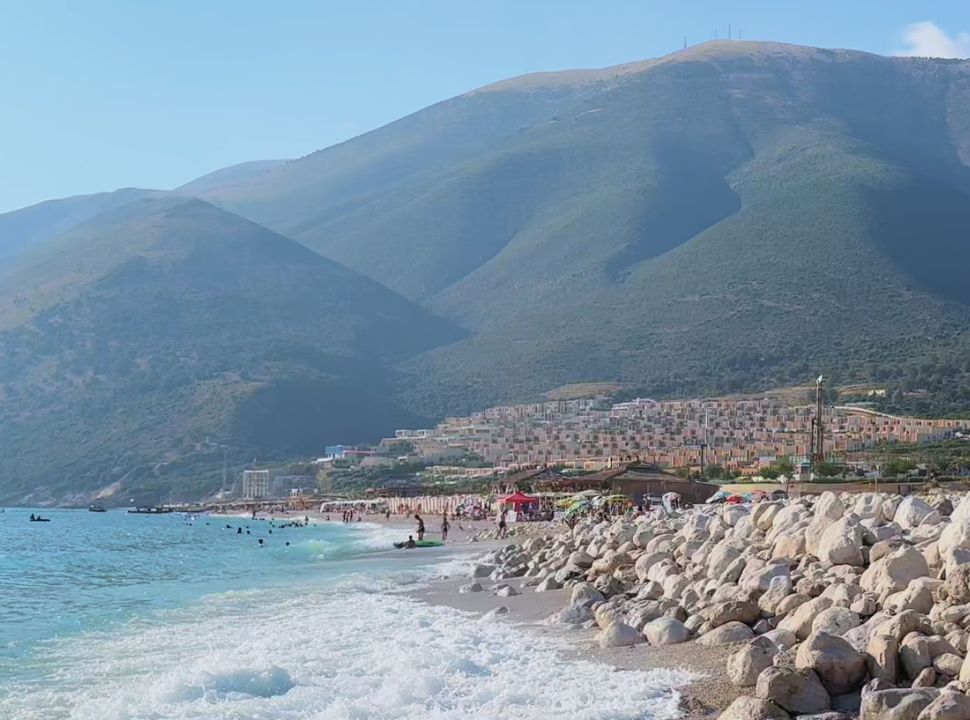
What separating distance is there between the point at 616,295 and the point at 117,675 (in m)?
126

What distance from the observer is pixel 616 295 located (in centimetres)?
13888

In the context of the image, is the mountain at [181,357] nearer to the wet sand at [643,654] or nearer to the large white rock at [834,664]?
the wet sand at [643,654]

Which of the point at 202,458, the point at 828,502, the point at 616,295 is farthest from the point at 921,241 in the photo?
the point at 828,502

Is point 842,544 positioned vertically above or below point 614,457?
above

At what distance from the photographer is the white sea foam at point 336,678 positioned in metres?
12.2

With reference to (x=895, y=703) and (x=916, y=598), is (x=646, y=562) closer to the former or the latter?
(x=916, y=598)

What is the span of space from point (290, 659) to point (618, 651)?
3449 millimetres

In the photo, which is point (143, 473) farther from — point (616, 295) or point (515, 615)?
point (515, 615)

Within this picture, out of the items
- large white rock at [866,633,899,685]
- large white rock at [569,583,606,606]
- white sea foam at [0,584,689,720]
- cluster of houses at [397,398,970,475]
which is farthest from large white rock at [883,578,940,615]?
cluster of houses at [397,398,970,475]

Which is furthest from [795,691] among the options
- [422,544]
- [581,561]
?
[422,544]

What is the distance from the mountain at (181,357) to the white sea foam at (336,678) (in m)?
114

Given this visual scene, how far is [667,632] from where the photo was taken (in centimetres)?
1414

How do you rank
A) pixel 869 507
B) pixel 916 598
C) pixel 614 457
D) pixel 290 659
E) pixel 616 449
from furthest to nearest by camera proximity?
pixel 616 449 → pixel 614 457 → pixel 869 507 → pixel 290 659 → pixel 916 598

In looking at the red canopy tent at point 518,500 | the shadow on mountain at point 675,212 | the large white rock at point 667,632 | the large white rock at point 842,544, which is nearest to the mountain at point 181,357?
the shadow on mountain at point 675,212
